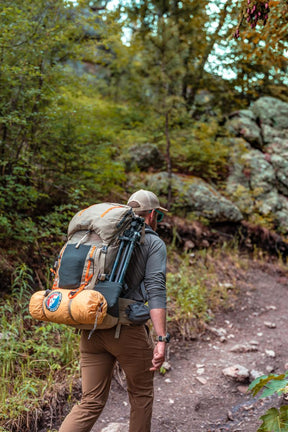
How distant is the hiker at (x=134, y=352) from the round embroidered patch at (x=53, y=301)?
1.24 ft

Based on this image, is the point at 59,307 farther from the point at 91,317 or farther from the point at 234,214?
the point at 234,214

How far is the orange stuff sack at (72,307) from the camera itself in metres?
2.04

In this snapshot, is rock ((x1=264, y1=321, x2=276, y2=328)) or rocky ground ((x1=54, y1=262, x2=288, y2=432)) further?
rock ((x1=264, y1=321, x2=276, y2=328))

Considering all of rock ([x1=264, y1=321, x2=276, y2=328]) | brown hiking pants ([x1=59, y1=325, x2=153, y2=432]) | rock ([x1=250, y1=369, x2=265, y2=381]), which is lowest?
rock ([x1=250, y1=369, x2=265, y2=381])

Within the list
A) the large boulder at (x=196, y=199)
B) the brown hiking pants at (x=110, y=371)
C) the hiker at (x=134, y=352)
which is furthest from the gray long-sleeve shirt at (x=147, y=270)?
the large boulder at (x=196, y=199)

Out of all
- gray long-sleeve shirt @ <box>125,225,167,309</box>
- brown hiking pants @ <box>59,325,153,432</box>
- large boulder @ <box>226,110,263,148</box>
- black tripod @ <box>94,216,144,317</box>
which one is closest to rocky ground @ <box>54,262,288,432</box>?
brown hiking pants @ <box>59,325,153,432</box>

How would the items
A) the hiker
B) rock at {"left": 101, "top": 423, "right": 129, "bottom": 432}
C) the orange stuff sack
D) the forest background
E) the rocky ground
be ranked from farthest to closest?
the forest background
the rocky ground
rock at {"left": 101, "top": 423, "right": 129, "bottom": 432}
the hiker
the orange stuff sack

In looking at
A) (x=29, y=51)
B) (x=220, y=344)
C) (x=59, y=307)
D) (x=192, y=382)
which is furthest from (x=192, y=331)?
(x=29, y=51)

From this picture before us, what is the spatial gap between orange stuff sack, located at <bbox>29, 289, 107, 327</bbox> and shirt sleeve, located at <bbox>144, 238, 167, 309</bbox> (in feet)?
1.30

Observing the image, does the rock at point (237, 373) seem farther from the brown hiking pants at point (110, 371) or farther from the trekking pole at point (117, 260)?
the trekking pole at point (117, 260)

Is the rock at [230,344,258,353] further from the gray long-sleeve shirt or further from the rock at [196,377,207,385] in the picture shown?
the gray long-sleeve shirt

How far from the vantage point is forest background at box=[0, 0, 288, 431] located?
3746 mm

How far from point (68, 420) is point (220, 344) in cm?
342

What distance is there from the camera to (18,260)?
4.89 metres
